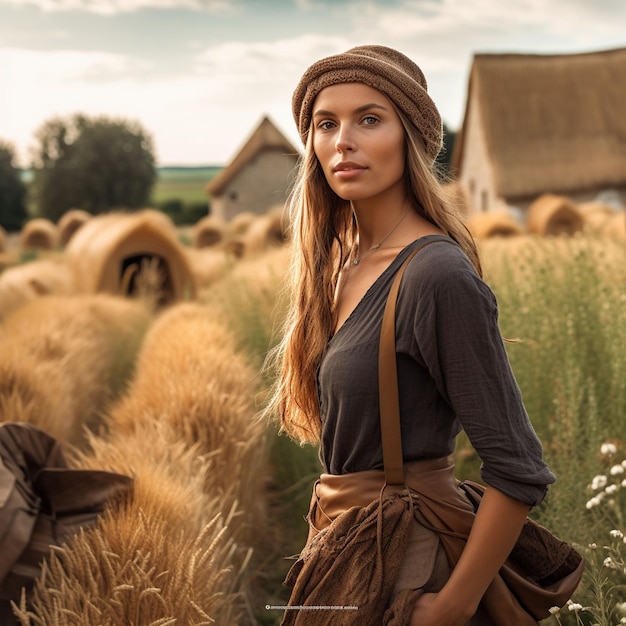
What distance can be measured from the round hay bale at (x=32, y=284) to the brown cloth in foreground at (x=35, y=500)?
6995mm

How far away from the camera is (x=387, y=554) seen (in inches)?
69.8

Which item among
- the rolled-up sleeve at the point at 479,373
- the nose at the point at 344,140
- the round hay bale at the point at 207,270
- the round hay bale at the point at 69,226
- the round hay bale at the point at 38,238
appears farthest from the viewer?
the round hay bale at the point at 69,226

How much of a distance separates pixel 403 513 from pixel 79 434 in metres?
4.52

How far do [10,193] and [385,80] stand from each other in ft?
150

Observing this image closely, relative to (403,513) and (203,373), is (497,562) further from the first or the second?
(203,373)

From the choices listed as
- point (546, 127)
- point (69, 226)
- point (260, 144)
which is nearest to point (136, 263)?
point (546, 127)

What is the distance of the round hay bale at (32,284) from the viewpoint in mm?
10516

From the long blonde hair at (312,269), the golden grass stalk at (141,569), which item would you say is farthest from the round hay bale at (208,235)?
the long blonde hair at (312,269)

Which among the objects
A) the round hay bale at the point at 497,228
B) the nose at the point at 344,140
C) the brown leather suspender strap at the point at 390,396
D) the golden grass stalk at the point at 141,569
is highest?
the nose at the point at 344,140

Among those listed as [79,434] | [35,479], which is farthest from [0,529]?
[79,434]

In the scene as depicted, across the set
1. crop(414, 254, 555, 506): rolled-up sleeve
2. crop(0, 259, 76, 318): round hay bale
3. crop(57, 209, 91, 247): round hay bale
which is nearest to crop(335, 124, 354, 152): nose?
crop(414, 254, 555, 506): rolled-up sleeve

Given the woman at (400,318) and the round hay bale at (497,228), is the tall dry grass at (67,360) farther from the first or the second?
the round hay bale at (497,228)

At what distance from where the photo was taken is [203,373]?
4.75 meters

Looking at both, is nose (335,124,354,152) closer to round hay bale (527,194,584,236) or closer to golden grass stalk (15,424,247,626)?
golden grass stalk (15,424,247,626)
